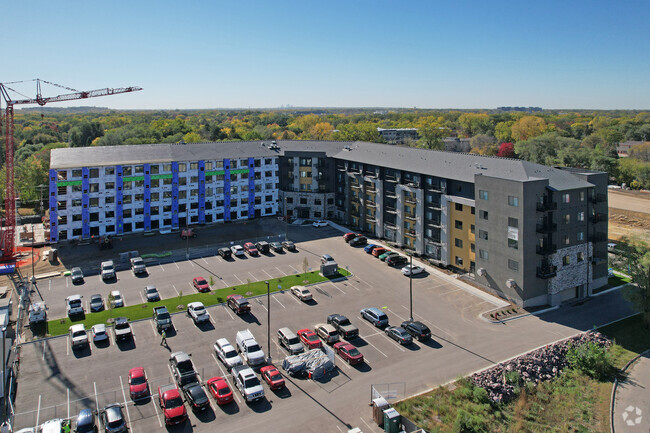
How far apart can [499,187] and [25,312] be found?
54.2 meters

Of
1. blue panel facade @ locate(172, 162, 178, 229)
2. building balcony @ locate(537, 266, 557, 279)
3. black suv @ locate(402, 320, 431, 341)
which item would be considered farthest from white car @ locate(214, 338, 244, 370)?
blue panel facade @ locate(172, 162, 178, 229)

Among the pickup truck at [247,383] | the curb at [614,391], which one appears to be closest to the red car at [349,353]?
the pickup truck at [247,383]

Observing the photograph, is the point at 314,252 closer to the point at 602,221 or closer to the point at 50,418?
the point at 602,221

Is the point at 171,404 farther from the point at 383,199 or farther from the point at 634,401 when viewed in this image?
the point at 383,199

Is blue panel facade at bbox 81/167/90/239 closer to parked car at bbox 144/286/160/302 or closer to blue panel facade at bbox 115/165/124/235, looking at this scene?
blue panel facade at bbox 115/165/124/235

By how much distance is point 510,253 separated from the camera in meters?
54.3

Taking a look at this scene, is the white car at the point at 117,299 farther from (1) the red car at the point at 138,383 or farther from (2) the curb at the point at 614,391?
(2) the curb at the point at 614,391

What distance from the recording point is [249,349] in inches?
1652

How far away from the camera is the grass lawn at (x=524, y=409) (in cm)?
3419

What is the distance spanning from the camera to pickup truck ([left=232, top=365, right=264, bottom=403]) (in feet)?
117

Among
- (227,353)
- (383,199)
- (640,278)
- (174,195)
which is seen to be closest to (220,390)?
(227,353)

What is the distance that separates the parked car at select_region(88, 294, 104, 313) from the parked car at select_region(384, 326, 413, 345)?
30866 millimetres

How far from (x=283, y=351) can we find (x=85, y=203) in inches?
1983

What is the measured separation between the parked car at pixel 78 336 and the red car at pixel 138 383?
8764 millimetres
